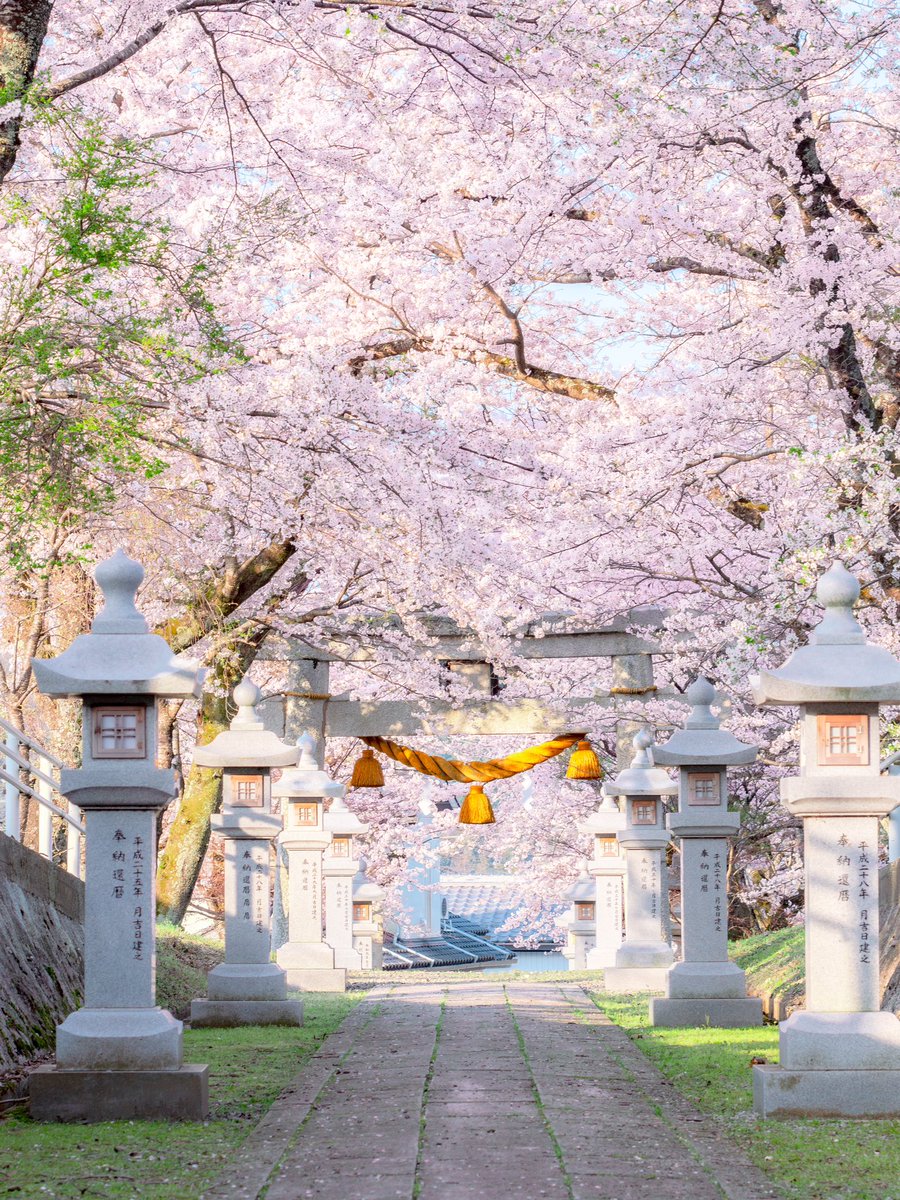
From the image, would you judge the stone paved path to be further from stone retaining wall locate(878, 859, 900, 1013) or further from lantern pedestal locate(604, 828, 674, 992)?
lantern pedestal locate(604, 828, 674, 992)

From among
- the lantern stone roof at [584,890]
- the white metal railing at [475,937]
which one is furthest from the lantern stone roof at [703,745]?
the white metal railing at [475,937]

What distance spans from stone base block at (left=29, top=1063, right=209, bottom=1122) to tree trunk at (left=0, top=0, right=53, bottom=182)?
16.1 feet

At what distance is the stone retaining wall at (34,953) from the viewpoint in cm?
852

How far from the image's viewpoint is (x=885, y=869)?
10.7m

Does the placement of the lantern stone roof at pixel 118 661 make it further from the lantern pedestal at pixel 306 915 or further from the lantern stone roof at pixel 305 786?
the lantern pedestal at pixel 306 915

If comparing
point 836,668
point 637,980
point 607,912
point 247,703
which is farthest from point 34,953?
point 607,912

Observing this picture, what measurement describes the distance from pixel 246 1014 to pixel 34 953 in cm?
244

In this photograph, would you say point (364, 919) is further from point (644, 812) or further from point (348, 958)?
point (644, 812)

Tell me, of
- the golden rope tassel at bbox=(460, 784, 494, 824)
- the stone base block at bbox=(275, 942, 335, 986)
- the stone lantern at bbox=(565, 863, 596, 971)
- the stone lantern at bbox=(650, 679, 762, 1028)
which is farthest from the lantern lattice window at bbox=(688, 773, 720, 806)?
the stone lantern at bbox=(565, 863, 596, 971)

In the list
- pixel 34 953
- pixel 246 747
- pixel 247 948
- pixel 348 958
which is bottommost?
pixel 348 958

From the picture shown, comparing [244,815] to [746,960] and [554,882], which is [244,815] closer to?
[746,960]

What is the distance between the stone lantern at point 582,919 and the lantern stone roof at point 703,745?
1111cm

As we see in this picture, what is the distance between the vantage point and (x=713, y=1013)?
1078 centimetres

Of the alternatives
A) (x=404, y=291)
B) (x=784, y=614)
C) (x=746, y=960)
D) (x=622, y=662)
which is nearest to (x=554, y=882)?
(x=622, y=662)
